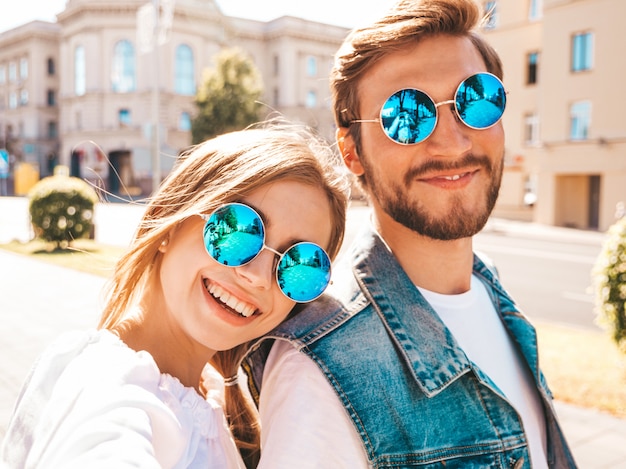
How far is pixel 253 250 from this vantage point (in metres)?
1.65

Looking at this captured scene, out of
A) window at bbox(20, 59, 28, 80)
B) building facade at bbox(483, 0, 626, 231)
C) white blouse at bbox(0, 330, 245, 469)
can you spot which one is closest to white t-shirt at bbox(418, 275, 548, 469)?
white blouse at bbox(0, 330, 245, 469)

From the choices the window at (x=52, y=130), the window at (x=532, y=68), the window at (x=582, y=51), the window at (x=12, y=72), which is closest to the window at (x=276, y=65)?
the window at (x=52, y=130)

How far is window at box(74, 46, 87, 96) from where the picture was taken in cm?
5122

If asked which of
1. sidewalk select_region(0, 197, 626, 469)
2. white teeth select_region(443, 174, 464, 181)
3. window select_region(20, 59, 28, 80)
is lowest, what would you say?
sidewalk select_region(0, 197, 626, 469)

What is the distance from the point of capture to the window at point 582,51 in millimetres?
25672

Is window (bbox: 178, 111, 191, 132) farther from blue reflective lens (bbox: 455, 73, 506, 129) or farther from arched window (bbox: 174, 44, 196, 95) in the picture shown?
blue reflective lens (bbox: 455, 73, 506, 129)

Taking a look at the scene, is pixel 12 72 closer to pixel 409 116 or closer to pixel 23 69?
pixel 23 69

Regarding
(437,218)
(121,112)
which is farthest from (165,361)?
(121,112)

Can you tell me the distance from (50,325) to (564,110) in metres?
→ 25.3

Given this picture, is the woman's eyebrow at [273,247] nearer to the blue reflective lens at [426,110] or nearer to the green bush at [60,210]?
the blue reflective lens at [426,110]

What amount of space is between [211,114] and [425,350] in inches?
1610

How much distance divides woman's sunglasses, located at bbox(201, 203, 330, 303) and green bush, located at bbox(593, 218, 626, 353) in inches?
109

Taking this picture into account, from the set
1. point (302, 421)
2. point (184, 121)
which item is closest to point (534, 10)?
point (184, 121)

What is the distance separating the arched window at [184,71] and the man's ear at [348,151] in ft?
169
